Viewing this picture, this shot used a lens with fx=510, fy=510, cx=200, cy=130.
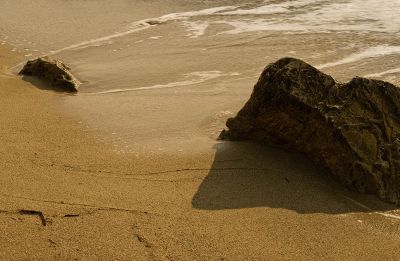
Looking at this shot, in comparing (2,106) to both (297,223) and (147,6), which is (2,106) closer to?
(297,223)

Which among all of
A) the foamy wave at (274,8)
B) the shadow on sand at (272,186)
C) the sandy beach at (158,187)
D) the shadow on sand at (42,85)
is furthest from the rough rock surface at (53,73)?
the foamy wave at (274,8)

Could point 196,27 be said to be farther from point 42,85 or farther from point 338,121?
point 338,121

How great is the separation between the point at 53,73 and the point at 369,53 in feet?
12.3

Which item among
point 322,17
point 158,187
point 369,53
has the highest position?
point 322,17

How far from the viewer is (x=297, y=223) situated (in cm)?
281

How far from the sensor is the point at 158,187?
3074mm

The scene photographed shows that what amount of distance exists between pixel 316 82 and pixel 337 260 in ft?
4.20

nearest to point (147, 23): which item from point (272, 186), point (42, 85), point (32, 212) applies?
point (42, 85)

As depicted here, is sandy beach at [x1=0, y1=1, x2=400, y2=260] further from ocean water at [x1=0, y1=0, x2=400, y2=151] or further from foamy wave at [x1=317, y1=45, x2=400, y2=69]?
foamy wave at [x1=317, y1=45, x2=400, y2=69]

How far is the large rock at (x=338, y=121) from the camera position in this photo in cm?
323

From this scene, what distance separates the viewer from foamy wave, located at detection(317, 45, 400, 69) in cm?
599

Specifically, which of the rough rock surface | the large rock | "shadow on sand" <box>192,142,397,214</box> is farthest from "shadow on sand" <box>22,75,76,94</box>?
the large rock

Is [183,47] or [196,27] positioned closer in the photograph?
[183,47]

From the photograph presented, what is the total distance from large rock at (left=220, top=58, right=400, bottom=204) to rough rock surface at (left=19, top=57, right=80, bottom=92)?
7.21 ft
